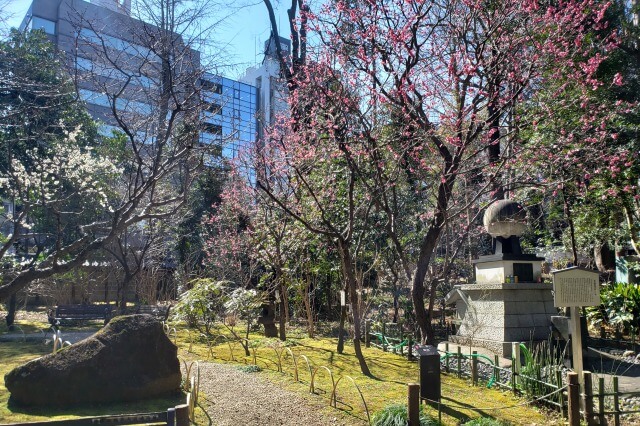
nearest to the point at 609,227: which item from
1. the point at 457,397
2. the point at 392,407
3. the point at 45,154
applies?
the point at 457,397

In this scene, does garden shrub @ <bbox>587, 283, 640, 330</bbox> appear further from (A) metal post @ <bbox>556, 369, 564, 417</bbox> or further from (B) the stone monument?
(A) metal post @ <bbox>556, 369, 564, 417</bbox>

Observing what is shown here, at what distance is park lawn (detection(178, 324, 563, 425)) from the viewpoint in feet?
22.2

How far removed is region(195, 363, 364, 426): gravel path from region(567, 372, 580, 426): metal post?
8.38ft

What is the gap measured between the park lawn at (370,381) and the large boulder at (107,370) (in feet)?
6.16

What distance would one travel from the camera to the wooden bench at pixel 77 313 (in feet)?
48.9

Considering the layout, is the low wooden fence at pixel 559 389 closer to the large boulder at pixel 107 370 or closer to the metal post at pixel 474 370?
the metal post at pixel 474 370

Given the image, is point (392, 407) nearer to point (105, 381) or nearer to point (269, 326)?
point (105, 381)

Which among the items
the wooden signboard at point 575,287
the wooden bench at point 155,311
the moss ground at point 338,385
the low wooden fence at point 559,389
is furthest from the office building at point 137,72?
the low wooden fence at point 559,389

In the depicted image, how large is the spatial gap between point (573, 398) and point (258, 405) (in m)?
3.93

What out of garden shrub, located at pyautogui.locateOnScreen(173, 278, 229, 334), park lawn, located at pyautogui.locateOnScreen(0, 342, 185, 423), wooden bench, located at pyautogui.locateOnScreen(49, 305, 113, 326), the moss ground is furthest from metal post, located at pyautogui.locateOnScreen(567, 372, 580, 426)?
wooden bench, located at pyautogui.locateOnScreen(49, 305, 113, 326)

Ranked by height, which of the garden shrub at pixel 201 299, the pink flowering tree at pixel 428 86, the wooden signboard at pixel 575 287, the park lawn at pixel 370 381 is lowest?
the park lawn at pixel 370 381

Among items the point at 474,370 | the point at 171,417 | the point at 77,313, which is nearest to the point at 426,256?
the point at 474,370

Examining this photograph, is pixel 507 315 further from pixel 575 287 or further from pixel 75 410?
pixel 75 410

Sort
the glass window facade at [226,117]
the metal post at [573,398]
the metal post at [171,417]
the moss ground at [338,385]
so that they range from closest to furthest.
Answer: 1. the metal post at [171,417]
2. the metal post at [573,398]
3. the moss ground at [338,385]
4. the glass window facade at [226,117]
